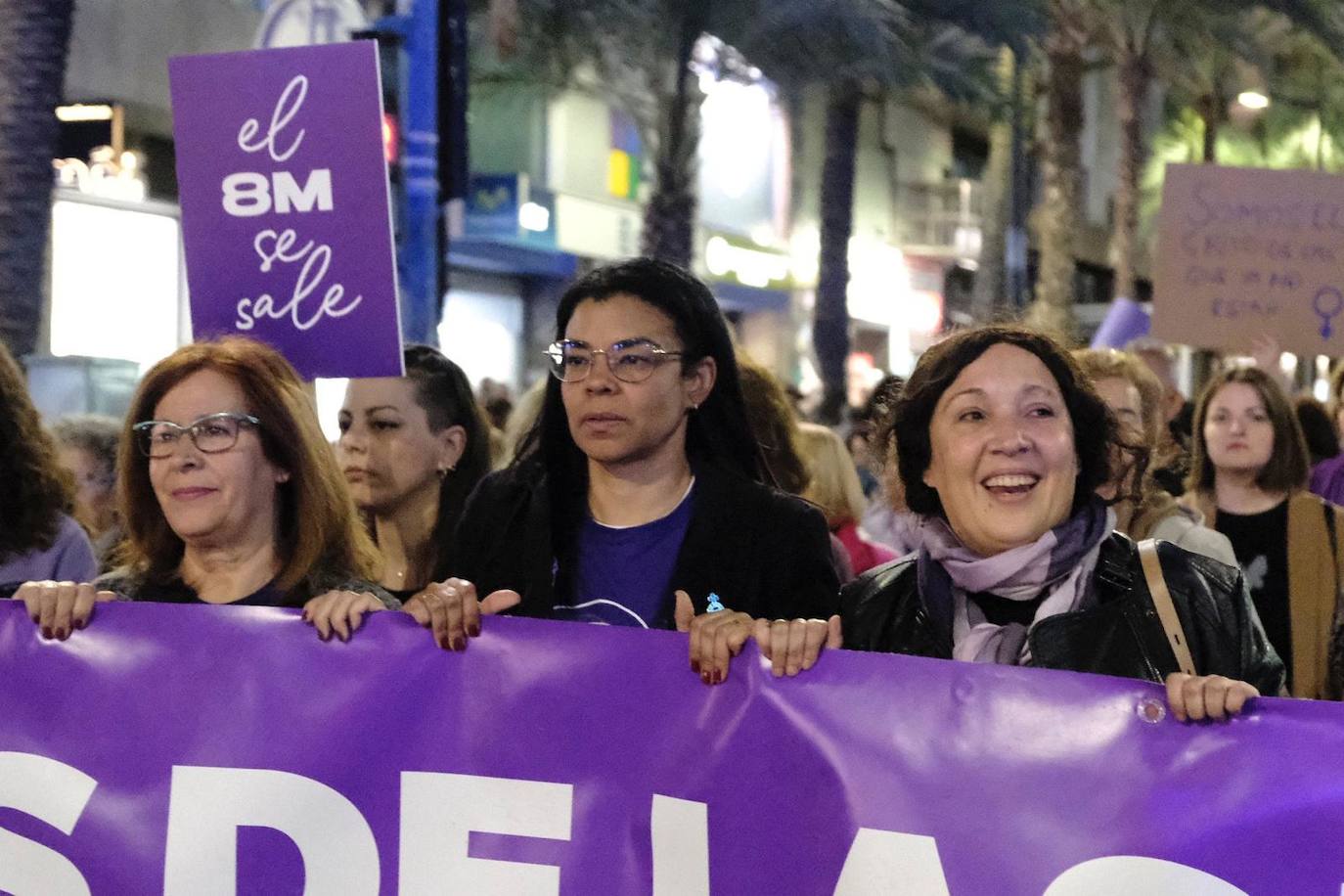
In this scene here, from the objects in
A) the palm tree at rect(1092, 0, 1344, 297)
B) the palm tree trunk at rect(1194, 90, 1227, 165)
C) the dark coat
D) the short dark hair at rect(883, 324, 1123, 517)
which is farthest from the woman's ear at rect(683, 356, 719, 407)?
the palm tree trunk at rect(1194, 90, 1227, 165)

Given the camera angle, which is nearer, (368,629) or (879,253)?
(368,629)

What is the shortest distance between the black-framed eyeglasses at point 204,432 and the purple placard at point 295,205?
2.11 ft

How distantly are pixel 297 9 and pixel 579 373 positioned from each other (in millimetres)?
3596

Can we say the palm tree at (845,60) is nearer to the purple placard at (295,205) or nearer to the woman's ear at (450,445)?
the woman's ear at (450,445)

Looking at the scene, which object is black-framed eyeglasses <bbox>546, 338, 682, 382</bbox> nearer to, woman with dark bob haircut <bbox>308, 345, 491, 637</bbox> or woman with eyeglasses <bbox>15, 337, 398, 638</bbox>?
woman with eyeglasses <bbox>15, 337, 398, 638</bbox>

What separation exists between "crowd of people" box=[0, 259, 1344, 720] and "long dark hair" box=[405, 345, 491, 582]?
0.07 meters

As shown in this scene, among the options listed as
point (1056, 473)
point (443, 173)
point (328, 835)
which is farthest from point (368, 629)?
point (443, 173)

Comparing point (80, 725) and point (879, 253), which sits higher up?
point (879, 253)

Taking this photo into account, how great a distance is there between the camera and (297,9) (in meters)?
6.51

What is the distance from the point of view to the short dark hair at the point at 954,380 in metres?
3.01

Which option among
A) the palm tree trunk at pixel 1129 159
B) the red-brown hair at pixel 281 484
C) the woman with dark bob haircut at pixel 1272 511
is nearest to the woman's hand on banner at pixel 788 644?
the red-brown hair at pixel 281 484

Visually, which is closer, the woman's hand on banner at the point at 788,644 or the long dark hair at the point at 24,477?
the woman's hand on banner at the point at 788,644

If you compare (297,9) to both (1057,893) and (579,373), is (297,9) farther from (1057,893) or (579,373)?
(1057,893)

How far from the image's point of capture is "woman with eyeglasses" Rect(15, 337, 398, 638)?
3.21 m
